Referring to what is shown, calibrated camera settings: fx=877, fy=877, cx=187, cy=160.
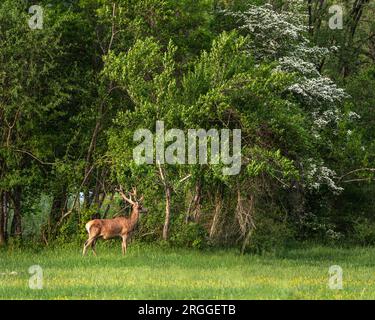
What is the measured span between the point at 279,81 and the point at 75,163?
24.1 feet

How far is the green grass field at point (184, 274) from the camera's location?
1723 centimetres

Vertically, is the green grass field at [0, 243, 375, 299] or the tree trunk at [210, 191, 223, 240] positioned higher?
the tree trunk at [210, 191, 223, 240]

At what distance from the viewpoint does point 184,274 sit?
69.7 ft

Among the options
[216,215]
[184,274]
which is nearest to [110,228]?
[216,215]

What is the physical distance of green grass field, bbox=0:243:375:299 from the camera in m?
Answer: 17.2

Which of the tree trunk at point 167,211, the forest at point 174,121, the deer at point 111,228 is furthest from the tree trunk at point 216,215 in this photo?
the deer at point 111,228

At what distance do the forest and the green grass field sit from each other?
1.26m

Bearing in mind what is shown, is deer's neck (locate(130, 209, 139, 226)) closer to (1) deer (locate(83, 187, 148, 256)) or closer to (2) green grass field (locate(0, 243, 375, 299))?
(1) deer (locate(83, 187, 148, 256))

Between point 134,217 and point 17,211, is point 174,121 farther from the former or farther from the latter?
point 17,211

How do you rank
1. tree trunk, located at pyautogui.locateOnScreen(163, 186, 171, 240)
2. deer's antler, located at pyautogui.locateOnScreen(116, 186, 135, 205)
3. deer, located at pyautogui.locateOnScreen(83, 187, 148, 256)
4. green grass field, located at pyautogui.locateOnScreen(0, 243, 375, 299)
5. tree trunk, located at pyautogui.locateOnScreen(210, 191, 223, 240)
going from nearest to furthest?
green grass field, located at pyautogui.locateOnScreen(0, 243, 375, 299) < deer, located at pyautogui.locateOnScreen(83, 187, 148, 256) < deer's antler, located at pyautogui.locateOnScreen(116, 186, 135, 205) < tree trunk, located at pyautogui.locateOnScreen(210, 191, 223, 240) < tree trunk, located at pyautogui.locateOnScreen(163, 186, 171, 240)

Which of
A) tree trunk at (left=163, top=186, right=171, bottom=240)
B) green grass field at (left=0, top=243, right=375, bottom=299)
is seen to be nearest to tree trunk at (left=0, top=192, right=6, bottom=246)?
green grass field at (left=0, top=243, right=375, bottom=299)

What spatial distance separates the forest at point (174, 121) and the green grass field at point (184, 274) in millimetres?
1261

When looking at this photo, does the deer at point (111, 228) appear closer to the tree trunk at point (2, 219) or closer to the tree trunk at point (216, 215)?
the tree trunk at point (216, 215)

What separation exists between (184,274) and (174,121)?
19.9 feet
